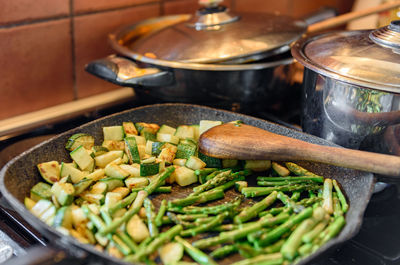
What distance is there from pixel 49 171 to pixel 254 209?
1.17 ft

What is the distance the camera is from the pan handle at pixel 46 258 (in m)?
0.58

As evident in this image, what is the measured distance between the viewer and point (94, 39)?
3.83ft

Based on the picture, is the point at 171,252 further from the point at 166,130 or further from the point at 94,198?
the point at 166,130

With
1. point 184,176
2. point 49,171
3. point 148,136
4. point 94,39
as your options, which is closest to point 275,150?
point 184,176

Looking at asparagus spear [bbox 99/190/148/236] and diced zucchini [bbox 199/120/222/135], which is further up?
diced zucchini [bbox 199/120/222/135]

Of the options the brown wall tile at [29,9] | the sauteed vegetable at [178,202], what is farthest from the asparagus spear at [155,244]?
the brown wall tile at [29,9]

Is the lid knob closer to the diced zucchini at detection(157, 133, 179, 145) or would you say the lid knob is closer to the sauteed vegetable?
the sauteed vegetable

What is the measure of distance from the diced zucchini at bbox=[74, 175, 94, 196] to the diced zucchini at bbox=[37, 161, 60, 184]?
40 millimetres

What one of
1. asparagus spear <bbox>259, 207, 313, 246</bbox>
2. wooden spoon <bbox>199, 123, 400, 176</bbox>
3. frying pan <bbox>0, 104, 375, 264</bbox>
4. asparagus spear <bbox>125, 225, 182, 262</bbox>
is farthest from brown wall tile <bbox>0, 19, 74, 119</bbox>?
asparagus spear <bbox>259, 207, 313, 246</bbox>

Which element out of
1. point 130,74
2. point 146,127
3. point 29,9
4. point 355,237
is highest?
point 29,9

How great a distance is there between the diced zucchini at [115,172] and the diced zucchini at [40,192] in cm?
11

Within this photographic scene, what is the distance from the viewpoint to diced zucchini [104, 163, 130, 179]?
2.69ft

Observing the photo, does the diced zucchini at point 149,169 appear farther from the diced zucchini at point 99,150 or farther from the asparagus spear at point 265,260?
the asparagus spear at point 265,260

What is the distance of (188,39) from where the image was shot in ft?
3.35
